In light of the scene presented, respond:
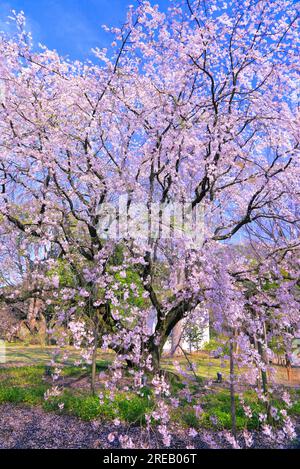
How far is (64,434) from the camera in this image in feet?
22.5

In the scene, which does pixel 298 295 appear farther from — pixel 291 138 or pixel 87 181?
pixel 87 181

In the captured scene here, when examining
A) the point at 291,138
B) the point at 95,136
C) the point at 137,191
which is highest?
the point at 95,136

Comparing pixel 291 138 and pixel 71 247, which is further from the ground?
pixel 291 138

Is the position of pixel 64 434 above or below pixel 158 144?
below

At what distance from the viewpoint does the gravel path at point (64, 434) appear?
6398mm

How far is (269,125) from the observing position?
738 cm

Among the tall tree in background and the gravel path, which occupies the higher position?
the tall tree in background

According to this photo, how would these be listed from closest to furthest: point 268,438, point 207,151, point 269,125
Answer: point 268,438 → point 269,125 → point 207,151

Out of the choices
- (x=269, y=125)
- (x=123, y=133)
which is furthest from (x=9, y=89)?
(x=269, y=125)

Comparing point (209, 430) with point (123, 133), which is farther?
point (123, 133)

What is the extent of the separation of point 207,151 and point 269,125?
1.35 m

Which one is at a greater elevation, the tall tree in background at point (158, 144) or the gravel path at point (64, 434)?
the tall tree in background at point (158, 144)

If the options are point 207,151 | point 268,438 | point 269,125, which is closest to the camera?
point 268,438

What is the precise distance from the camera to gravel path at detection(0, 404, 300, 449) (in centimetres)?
640
